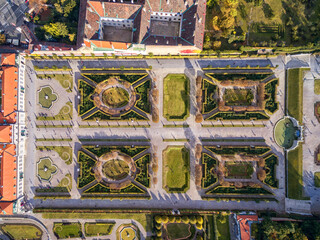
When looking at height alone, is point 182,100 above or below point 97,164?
above

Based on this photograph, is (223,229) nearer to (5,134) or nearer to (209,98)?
(209,98)

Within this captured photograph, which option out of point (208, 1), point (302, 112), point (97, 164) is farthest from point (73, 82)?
point (302, 112)

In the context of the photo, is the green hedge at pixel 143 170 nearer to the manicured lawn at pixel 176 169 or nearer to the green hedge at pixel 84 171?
the manicured lawn at pixel 176 169

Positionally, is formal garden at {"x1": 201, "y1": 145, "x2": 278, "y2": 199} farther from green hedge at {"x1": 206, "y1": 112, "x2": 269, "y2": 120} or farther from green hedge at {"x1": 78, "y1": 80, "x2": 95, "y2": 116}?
green hedge at {"x1": 78, "y1": 80, "x2": 95, "y2": 116}

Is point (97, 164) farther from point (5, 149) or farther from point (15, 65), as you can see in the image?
point (15, 65)

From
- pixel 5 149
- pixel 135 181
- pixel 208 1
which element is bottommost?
pixel 135 181

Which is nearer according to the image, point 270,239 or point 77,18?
point 270,239

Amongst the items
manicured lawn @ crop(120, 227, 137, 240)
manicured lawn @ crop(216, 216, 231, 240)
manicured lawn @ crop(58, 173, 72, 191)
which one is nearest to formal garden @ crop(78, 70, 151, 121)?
manicured lawn @ crop(58, 173, 72, 191)
